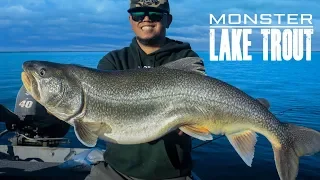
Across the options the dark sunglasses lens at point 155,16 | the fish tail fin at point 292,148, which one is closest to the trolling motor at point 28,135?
the dark sunglasses lens at point 155,16

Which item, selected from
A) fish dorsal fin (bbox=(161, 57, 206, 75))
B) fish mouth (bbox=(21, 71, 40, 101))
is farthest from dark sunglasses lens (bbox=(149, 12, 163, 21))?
fish mouth (bbox=(21, 71, 40, 101))

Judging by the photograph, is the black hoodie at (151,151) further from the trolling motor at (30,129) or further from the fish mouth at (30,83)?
the trolling motor at (30,129)

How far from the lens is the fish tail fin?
3.81 metres

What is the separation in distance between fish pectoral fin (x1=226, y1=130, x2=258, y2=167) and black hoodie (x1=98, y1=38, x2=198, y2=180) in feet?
1.89

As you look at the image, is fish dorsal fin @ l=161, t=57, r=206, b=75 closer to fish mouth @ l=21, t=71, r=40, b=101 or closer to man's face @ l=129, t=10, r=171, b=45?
man's face @ l=129, t=10, r=171, b=45

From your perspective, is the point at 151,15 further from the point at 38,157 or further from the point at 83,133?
the point at 38,157

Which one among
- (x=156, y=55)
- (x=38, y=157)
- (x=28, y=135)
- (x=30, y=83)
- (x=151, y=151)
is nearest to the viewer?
(x=30, y=83)

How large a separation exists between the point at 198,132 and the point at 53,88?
1347mm

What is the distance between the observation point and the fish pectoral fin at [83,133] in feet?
11.9

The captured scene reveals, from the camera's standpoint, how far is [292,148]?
3867 mm

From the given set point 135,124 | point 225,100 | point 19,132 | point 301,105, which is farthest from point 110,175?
point 301,105

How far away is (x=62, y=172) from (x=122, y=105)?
8.57 feet

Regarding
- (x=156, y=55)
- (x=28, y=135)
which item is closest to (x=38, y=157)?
(x=28, y=135)

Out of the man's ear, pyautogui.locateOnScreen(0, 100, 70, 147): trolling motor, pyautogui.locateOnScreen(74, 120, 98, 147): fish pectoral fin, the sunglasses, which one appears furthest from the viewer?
pyautogui.locateOnScreen(0, 100, 70, 147): trolling motor
